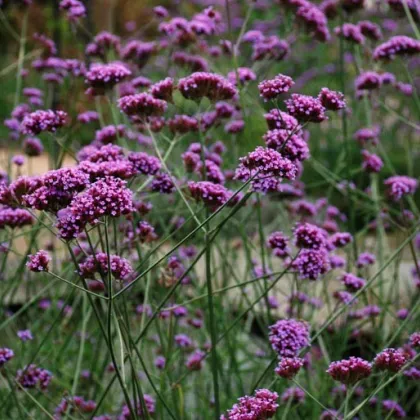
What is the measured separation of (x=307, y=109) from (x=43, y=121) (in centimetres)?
59

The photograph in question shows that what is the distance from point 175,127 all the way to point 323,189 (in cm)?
421

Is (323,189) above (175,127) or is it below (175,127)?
below

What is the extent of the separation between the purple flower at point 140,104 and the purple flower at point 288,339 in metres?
0.53

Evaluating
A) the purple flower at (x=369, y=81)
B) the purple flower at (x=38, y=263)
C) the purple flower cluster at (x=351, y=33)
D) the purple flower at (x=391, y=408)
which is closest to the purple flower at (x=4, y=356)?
the purple flower at (x=38, y=263)

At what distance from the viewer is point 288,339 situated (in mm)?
1626

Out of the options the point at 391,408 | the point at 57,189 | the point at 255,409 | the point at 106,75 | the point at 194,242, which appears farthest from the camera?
the point at 194,242

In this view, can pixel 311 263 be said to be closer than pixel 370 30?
Yes

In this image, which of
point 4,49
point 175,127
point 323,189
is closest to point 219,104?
point 175,127

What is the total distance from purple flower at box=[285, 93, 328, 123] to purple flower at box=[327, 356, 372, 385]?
0.43 m

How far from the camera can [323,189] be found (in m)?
6.11

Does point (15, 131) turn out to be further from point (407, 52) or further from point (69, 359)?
point (407, 52)

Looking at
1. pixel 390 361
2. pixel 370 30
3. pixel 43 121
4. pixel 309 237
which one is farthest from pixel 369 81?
pixel 390 361

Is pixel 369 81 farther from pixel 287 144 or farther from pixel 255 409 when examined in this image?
pixel 255 409

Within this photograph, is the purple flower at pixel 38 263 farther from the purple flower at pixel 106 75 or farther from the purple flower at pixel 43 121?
the purple flower at pixel 106 75
